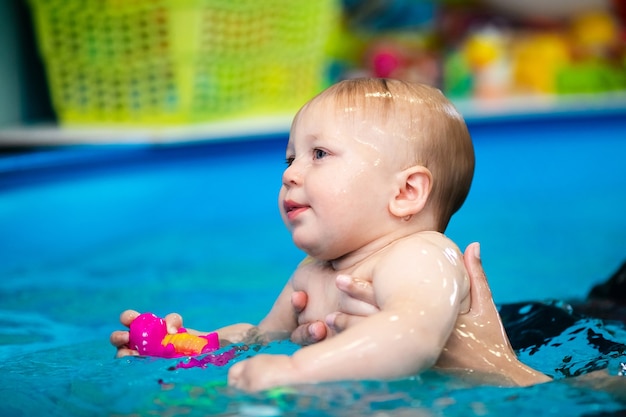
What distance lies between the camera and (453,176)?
1399 mm

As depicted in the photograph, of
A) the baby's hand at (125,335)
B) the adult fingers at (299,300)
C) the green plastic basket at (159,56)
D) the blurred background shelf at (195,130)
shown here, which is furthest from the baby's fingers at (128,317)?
the green plastic basket at (159,56)

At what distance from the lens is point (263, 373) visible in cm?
115

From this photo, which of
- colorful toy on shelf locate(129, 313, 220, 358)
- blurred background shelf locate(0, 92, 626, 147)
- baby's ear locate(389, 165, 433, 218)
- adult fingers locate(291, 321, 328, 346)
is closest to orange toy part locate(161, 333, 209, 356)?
colorful toy on shelf locate(129, 313, 220, 358)

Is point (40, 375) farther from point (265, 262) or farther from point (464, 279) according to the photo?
point (265, 262)

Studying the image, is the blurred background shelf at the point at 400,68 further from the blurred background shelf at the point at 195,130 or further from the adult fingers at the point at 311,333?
the adult fingers at the point at 311,333

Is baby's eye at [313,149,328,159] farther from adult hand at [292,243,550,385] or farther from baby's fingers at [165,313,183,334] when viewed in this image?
baby's fingers at [165,313,183,334]

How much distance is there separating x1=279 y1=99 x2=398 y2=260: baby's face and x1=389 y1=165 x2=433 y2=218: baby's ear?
0.01m

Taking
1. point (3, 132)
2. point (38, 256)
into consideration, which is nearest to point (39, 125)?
point (3, 132)

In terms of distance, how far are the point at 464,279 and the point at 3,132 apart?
251cm

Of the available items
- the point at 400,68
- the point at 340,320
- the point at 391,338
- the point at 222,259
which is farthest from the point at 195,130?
the point at 391,338

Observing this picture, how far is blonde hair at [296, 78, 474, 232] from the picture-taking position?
1.37m

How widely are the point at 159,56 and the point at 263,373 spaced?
2.47 metres

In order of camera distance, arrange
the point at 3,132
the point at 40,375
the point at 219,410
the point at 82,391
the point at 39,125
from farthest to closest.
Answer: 1. the point at 39,125
2. the point at 3,132
3. the point at 40,375
4. the point at 82,391
5. the point at 219,410

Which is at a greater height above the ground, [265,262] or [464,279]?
[464,279]
